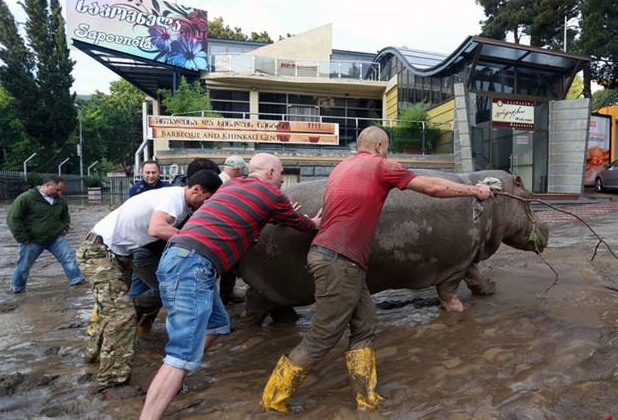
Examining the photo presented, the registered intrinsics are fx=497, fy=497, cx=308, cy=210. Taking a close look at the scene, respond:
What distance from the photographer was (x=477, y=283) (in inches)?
229

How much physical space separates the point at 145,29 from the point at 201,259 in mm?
23396

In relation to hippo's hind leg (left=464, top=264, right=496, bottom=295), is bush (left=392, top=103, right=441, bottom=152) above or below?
above

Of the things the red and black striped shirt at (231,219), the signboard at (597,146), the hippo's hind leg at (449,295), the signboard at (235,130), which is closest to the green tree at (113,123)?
the signboard at (235,130)

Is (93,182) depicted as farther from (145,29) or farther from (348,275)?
(348,275)

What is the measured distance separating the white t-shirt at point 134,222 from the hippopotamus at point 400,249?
0.93 m

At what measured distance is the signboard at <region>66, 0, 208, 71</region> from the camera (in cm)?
2253

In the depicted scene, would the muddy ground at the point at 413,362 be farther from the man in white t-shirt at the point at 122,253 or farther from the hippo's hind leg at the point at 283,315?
the man in white t-shirt at the point at 122,253

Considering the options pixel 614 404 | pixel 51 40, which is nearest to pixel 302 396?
pixel 614 404

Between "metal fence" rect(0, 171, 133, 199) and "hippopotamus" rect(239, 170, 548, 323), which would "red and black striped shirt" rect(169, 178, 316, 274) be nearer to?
"hippopotamus" rect(239, 170, 548, 323)

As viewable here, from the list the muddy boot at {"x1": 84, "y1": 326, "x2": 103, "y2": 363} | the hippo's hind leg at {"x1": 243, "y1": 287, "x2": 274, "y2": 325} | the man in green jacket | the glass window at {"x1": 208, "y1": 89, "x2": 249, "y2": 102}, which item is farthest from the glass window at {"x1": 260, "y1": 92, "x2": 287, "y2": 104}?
the muddy boot at {"x1": 84, "y1": 326, "x2": 103, "y2": 363}

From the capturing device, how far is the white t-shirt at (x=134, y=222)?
13.3ft

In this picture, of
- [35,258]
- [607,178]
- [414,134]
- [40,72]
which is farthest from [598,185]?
[40,72]

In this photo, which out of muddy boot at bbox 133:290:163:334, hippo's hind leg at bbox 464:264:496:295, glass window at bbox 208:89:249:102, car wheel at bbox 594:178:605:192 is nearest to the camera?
muddy boot at bbox 133:290:163:334

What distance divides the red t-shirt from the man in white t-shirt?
105cm
